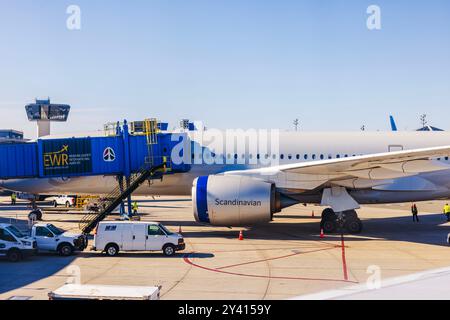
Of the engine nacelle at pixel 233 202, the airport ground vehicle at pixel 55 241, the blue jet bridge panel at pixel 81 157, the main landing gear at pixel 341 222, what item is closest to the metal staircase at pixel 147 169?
the blue jet bridge panel at pixel 81 157

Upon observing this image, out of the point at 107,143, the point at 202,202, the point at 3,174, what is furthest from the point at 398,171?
the point at 3,174

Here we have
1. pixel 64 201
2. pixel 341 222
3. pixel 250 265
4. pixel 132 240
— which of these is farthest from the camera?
pixel 64 201

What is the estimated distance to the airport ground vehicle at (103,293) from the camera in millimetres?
9177

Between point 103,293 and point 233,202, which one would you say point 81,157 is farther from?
point 103,293

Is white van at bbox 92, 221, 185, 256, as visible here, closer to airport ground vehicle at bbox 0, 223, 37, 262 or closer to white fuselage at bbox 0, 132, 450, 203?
airport ground vehicle at bbox 0, 223, 37, 262

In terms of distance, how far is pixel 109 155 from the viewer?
24422 millimetres

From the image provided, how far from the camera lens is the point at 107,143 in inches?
963

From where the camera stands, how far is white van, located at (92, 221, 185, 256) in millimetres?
17719

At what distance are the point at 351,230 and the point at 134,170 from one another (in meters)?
11.5

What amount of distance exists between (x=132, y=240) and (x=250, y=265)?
471 cm

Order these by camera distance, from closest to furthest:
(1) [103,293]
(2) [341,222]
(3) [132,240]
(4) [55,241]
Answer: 1. (1) [103,293]
2. (3) [132,240]
3. (4) [55,241]
4. (2) [341,222]

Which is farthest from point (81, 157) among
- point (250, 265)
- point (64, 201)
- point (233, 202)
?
point (64, 201)

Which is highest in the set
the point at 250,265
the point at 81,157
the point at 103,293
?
the point at 81,157
